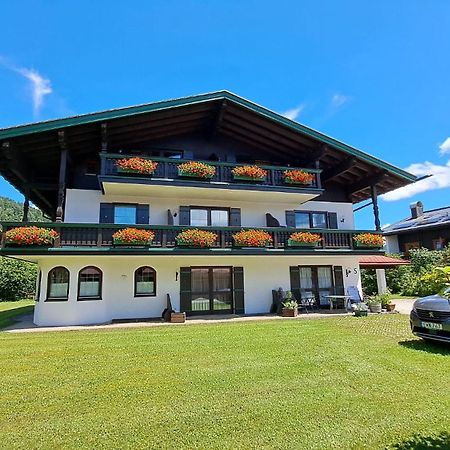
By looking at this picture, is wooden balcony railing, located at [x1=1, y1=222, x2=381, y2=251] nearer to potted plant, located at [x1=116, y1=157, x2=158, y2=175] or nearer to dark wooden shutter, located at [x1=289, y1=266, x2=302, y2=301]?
dark wooden shutter, located at [x1=289, y1=266, x2=302, y2=301]

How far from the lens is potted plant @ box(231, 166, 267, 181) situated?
50.4 ft

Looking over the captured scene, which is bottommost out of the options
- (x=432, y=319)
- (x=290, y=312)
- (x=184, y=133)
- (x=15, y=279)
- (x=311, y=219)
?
(x=290, y=312)

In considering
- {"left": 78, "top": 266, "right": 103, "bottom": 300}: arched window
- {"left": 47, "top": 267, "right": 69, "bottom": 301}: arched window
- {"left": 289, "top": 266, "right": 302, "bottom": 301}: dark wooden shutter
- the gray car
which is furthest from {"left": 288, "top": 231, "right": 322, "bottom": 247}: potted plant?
{"left": 47, "top": 267, "right": 69, "bottom": 301}: arched window

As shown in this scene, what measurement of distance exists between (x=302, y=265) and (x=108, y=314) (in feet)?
31.6

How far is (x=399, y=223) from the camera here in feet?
131

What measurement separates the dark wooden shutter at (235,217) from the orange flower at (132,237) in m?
4.62

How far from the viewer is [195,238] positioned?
13672 mm

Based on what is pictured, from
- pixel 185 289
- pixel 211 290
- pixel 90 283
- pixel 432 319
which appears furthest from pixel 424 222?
pixel 90 283

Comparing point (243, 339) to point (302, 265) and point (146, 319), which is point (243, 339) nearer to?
point (146, 319)

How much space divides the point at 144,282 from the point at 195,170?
5533 mm

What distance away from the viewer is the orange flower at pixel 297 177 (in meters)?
16.1

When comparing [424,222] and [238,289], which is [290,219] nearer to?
[238,289]

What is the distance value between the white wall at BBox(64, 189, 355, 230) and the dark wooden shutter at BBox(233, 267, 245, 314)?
251 cm

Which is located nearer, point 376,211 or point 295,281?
point 295,281
